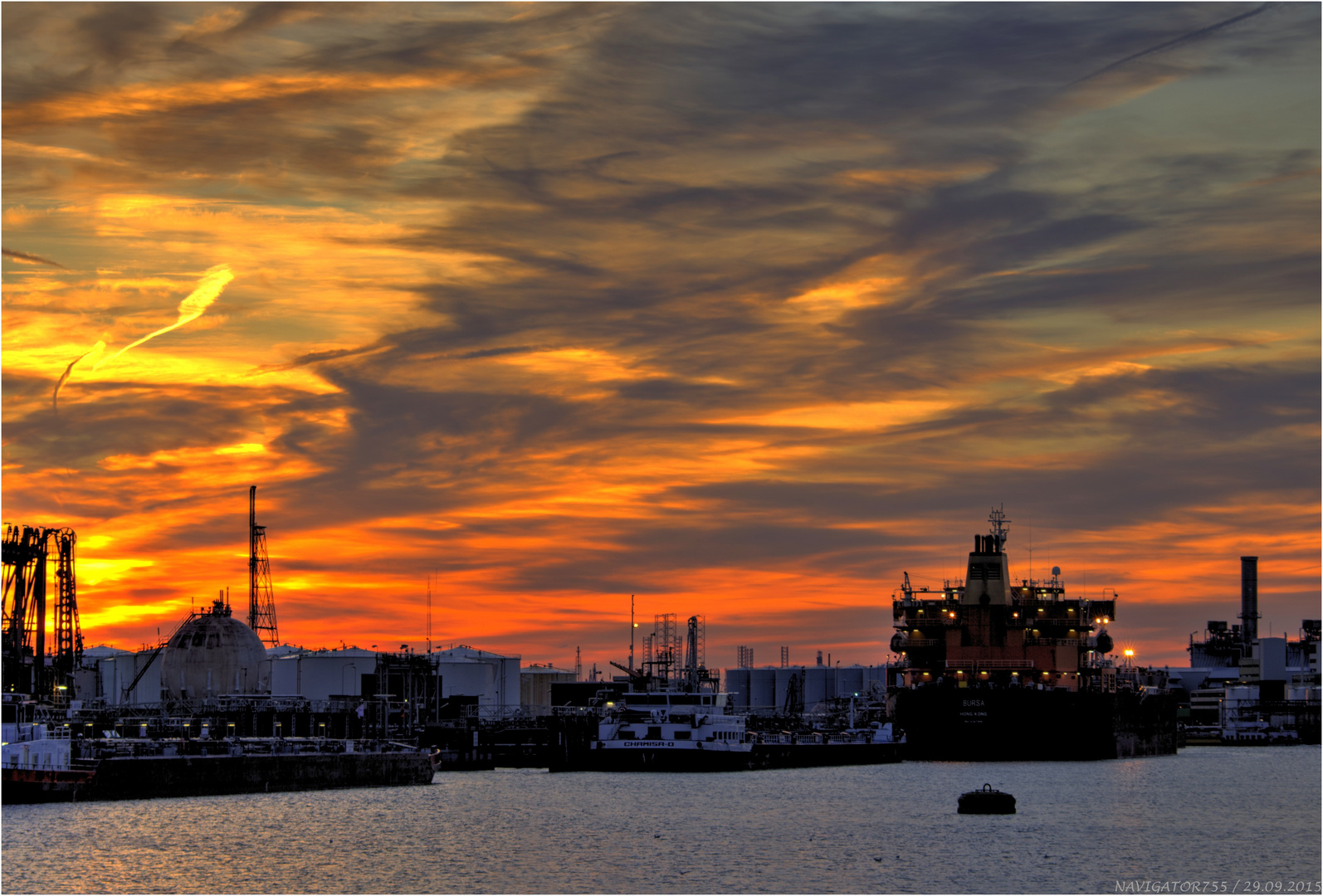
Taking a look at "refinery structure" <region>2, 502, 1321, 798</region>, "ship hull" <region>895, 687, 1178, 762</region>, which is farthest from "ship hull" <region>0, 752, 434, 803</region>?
"ship hull" <region>895, 687, 1178, 762</region>

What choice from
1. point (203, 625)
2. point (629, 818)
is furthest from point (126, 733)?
point (629, 818)

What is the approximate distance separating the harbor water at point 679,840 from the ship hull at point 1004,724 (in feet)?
89.7

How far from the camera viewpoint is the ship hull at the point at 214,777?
9481 cm

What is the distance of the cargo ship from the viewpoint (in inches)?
5719

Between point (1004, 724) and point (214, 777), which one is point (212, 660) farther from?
point (1004, 724)

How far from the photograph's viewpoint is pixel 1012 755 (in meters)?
145

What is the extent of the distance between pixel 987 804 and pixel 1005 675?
67.3 meters

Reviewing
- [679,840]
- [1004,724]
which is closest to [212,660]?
[1004,724]

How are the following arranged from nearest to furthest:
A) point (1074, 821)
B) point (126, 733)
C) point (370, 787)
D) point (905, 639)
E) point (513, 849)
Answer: point (513, 849) < point (1074, 821) < point (370, 787) < point (126, 733) < point (905, 639)

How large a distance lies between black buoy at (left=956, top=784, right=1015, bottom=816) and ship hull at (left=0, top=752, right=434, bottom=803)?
1722 inches

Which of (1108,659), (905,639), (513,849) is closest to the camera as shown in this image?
(513,849)

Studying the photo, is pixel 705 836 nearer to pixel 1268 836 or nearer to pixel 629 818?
pixel 629 818

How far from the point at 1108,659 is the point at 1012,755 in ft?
99.9

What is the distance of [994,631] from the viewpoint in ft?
513
